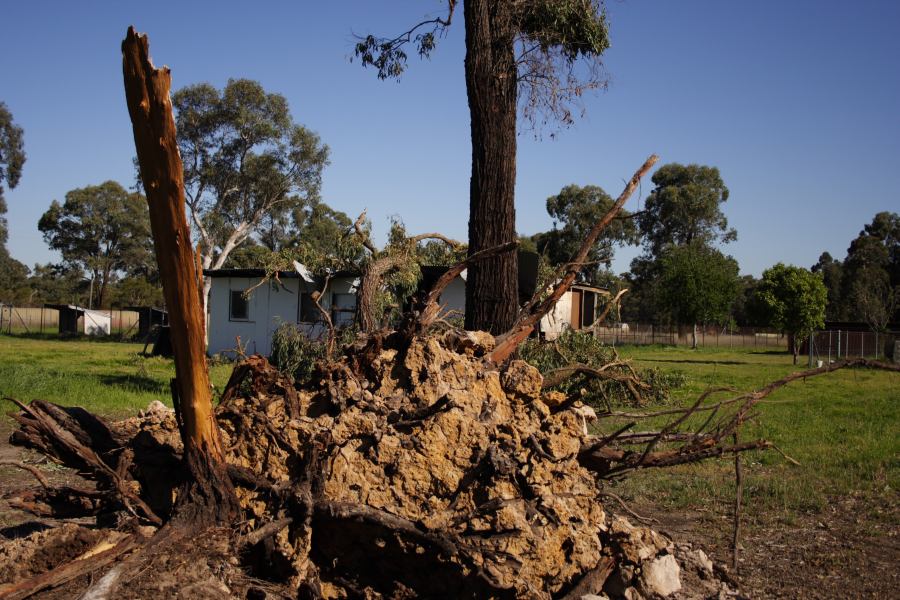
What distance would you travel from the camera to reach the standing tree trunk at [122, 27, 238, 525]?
323 centimetres

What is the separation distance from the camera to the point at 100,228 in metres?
66.1

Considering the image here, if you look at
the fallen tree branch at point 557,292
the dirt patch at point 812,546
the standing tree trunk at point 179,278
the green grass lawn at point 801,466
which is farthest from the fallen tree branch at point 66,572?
the green grass lawn at point 801,466

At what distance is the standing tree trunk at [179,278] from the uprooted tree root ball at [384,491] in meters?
0.15

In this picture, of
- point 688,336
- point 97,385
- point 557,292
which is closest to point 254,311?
point 97,385

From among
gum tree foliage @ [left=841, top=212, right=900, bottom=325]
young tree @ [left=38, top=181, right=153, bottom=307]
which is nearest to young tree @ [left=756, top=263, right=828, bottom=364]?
gum tree foliage @ [left=841, top=212, right=900, bottom=325]

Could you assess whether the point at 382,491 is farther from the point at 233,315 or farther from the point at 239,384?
the point at 233,315

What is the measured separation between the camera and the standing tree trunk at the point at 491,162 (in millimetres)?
7754

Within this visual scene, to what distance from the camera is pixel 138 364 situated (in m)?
21.9

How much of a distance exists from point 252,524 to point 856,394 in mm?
17813

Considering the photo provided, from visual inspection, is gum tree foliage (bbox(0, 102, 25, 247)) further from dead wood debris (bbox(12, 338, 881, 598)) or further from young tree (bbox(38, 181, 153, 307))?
dead wood debris (bbox(12, 338, 881, 598))

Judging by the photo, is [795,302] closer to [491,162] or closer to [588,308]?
[588,308]

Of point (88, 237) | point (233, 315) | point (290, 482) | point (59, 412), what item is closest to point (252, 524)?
point (290, 482)

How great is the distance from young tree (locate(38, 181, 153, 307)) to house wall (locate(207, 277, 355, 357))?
133 feet

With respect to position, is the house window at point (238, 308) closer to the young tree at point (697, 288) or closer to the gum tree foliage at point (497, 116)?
the gum tree foliage at point (497, 116)
